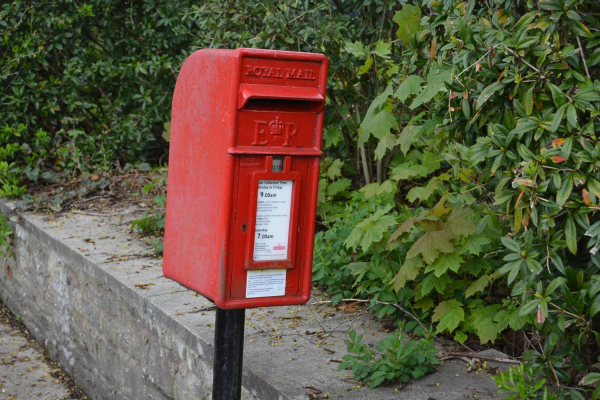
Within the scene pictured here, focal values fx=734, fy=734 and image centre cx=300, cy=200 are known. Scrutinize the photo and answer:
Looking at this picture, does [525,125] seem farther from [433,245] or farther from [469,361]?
[469,361]

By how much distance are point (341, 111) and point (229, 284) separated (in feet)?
9.64

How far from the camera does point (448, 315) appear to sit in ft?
10.7

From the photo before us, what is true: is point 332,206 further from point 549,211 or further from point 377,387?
point 549,211

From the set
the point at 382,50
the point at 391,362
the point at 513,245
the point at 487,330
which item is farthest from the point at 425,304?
the point at 382,50

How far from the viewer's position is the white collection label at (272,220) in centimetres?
234

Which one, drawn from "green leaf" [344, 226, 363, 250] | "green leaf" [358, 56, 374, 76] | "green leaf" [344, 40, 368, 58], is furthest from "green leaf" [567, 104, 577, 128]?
"green leaf" [358, 56, 374, 76]

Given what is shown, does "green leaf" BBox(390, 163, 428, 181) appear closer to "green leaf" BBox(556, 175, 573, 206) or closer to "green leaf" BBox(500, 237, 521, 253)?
"green leaf" BBox(500, 237, 521, 253)

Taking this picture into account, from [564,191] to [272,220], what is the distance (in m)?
0.89

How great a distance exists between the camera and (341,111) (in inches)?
200

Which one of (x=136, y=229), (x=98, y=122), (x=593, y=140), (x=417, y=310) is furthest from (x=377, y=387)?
(x=98, y=122)

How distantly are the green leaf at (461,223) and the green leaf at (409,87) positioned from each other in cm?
57

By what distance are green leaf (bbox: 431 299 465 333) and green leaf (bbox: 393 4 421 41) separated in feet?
4.36

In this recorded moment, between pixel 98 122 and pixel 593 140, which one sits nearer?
pixel 593 140

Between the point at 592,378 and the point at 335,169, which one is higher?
the point at 335,169
